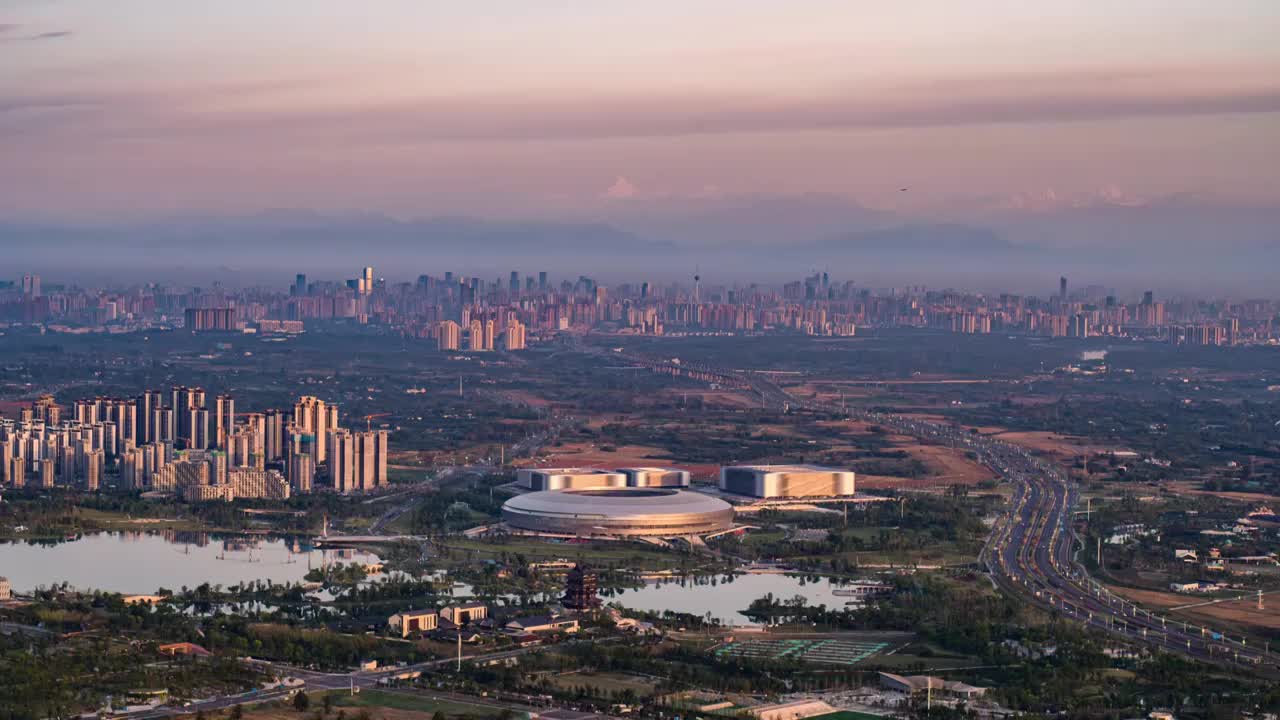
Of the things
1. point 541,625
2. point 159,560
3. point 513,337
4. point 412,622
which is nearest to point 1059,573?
point 541,625

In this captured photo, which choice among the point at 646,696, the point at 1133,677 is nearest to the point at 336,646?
the point at 646,696

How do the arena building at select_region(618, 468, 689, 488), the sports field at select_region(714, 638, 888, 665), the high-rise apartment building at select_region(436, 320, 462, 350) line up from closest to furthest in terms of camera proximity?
the sports field at select_region(714, 638, 888, 665)
the arena building at select_region(618, 468, 689, 488)
the high-rise apartment building at select_region(436, 320, 462, 350)

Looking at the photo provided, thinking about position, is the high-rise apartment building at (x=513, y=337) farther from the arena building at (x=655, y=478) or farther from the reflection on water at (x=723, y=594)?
the reflection on water at (x=723, y=594)

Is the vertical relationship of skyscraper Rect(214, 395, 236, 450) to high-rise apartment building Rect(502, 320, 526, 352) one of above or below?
below

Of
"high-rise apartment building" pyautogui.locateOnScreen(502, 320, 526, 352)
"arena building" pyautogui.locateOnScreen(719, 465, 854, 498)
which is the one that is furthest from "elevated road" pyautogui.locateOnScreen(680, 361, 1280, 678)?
"high-rise apartment building" pyautogui.locateOnScreen(502, 320, 526, 352)

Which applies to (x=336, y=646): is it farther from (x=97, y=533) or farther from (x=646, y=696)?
(x=97, y=533)

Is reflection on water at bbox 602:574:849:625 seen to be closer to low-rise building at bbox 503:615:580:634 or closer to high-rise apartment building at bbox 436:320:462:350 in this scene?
low-rise building at bbox 503:615:580:634

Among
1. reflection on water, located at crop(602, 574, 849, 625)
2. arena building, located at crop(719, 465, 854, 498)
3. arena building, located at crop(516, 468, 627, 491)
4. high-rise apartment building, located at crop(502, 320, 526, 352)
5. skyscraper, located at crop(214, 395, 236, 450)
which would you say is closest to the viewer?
reflection on water, located at crop(602, 574, 849, 625)
